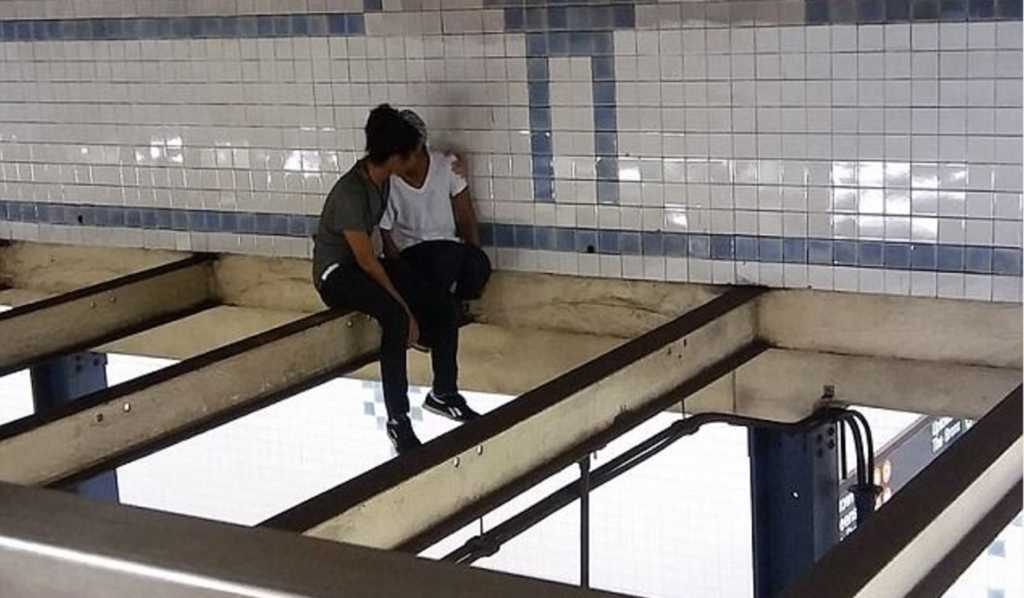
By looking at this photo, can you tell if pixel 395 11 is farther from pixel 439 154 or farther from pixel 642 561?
pixel 642 561

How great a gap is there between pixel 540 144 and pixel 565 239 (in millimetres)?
246

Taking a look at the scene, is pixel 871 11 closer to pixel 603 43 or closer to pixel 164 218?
pixel 603 43

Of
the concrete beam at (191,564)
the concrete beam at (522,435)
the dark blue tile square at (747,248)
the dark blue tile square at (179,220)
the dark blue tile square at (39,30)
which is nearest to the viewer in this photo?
the concrete beam at (191,564)

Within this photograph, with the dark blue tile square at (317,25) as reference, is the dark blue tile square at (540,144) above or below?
below

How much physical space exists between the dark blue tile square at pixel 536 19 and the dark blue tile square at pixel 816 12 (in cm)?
67

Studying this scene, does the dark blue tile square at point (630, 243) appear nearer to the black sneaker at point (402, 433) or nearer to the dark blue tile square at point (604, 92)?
the dark blue tile square at point (604, 92)

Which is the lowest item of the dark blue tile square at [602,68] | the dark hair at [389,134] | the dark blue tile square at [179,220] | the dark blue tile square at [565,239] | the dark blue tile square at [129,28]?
the dark blue tile square at [565,239]

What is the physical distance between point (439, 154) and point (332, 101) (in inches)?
16.4

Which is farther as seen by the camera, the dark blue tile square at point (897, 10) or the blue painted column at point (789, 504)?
the blue painted column at point (789, 504)

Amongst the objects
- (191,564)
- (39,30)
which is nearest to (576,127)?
(39,30)

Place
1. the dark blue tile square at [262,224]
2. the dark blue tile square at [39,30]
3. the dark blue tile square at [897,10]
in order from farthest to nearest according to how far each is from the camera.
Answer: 1. the dark blue tile square at [39,30]
2. the dark blue tile square at [262,224]
3. the dark blue tile square at [897,10]

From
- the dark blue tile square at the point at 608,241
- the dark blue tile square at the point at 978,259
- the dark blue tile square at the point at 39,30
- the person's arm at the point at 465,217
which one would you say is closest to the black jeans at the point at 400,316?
the person's arm at the point at 465,217

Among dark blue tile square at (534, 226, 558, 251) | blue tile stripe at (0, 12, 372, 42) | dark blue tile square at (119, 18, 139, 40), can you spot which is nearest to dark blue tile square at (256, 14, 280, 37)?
blue tile stripe at (0, 12, 372, 42)

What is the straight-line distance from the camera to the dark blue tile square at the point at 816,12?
10.4 feet
